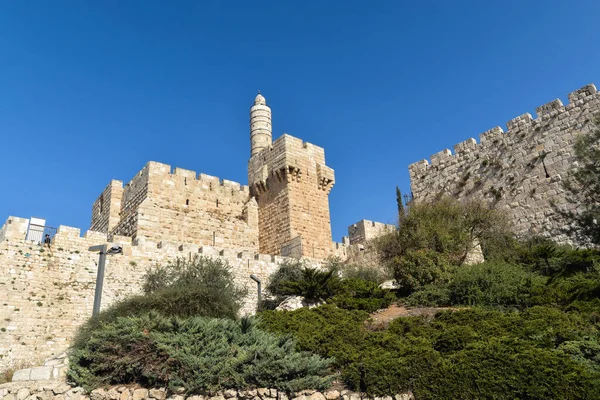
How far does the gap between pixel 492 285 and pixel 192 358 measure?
6.71 m

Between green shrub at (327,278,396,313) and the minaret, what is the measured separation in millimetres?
11069

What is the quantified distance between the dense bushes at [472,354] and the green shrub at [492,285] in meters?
1.94

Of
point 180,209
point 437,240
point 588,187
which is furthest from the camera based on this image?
point 180,209

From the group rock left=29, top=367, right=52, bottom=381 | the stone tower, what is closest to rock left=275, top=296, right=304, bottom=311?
the stone tower

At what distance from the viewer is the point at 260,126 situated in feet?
75.3

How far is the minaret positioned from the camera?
22.4 m

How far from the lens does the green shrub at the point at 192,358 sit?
6359 millimetres

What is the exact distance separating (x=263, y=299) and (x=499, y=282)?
22.1ft

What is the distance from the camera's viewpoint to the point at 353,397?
599 cm

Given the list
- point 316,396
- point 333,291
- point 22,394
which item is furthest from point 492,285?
point 22,394

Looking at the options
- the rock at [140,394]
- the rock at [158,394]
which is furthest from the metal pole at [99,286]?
the rock at [158,394]

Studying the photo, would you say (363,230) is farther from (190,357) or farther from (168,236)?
(190,357)

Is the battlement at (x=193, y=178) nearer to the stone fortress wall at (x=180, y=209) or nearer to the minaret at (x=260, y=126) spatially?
the stone fortress wall at (x=180, y=209)

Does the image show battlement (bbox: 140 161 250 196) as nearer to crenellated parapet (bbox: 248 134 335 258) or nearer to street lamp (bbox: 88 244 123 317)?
crenellated parapet (bbox: 248 134 335 258)
